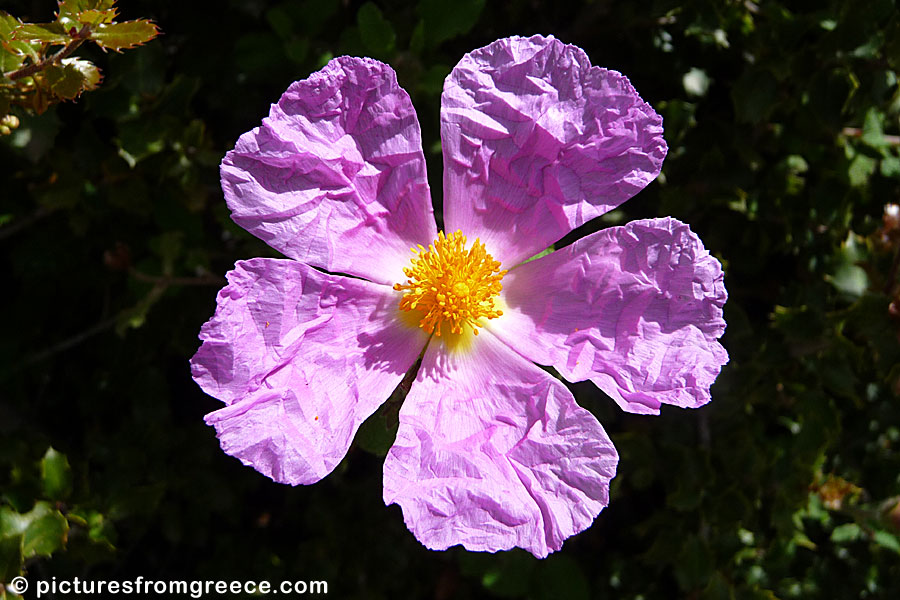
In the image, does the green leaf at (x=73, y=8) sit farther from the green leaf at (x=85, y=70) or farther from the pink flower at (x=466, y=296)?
the pink flower at (x=466, y=296)

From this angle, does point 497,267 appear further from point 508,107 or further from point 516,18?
point 516,18

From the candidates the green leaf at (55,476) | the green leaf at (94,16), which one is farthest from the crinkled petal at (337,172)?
the green leaf at (55,476)

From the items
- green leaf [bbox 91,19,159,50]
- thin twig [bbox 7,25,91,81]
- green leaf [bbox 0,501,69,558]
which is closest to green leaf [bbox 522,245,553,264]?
green leaf [bbox 91,19,159,50]

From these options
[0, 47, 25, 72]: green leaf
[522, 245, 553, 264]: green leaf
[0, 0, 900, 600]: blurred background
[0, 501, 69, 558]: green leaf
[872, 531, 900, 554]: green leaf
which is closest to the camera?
[0, 47, 25, 72]: green leaf

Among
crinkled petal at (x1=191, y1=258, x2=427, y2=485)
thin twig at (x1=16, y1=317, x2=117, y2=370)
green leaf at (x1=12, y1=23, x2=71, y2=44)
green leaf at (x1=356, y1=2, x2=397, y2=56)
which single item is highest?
green leaf at (x1=12, y1=23, x2=71, y2=44)

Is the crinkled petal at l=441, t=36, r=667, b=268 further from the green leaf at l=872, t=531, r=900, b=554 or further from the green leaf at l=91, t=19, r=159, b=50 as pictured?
the green leaf at l=872, t=531, r=900, b=554

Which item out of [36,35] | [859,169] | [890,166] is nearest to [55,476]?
[36,35]

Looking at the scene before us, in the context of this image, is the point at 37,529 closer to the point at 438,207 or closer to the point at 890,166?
the point at 438,207
